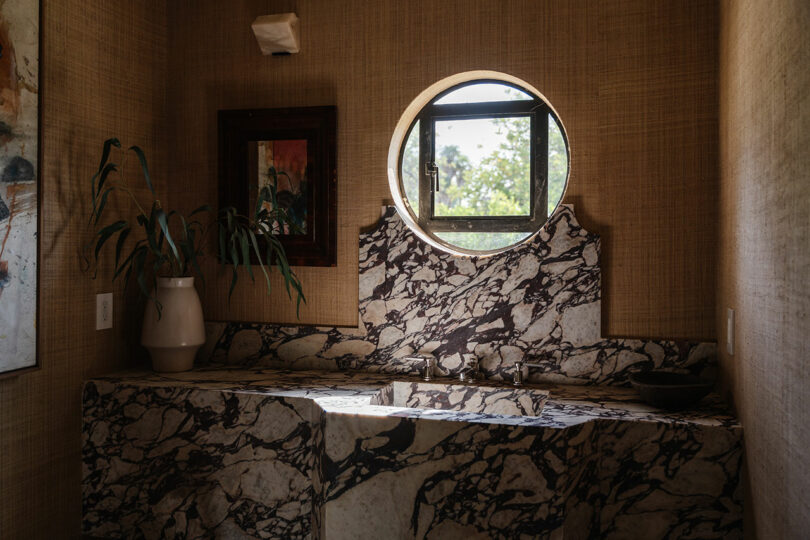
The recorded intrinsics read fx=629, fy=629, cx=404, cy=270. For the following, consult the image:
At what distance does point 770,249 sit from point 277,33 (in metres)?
1.76

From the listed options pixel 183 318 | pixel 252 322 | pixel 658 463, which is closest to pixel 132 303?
pixel 183 318

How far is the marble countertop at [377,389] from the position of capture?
1.68m

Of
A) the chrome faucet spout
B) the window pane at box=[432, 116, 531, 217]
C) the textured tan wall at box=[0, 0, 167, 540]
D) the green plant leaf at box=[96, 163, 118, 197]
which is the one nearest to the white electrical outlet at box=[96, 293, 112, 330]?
the textured tan wall at box=[0, 0, 167, 540]

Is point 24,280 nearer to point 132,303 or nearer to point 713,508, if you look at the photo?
point 132,303

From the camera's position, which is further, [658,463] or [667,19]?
[667,19]

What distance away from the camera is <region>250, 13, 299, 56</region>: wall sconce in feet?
7.42

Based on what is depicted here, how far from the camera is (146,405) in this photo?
1995mm

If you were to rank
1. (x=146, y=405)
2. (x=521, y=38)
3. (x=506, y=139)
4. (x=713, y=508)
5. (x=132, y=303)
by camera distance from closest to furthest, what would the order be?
(x=713, y=508)
(x=146, y=405)
(x=521, y=38)
(x=132, y=303)
(x=506, y=139)

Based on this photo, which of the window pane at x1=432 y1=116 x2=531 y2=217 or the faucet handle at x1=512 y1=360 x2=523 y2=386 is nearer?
the faucet handle at x1=512 y1=360 x2=523 y2=386

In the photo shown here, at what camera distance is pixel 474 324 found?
2189 mm

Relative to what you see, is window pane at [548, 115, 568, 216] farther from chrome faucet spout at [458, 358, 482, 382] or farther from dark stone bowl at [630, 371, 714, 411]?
dark stone bowl at [630, 371, 714, 411]

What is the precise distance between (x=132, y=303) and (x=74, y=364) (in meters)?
0.34

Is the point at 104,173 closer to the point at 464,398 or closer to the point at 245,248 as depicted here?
the point at 245,248

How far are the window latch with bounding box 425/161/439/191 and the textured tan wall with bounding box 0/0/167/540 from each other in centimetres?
124
